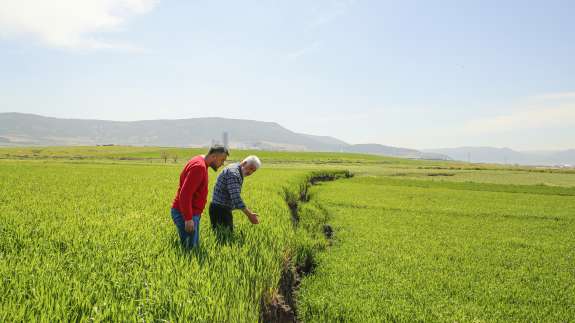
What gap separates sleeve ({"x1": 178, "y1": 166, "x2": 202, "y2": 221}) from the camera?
5003mm

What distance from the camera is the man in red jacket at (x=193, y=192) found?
16.5ft

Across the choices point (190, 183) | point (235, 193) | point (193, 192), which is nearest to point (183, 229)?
point (193, 192)

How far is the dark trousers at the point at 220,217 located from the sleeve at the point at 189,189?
1.48 metres

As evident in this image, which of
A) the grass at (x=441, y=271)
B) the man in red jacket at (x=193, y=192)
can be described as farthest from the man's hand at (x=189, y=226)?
the grass at (x=441, y=271)

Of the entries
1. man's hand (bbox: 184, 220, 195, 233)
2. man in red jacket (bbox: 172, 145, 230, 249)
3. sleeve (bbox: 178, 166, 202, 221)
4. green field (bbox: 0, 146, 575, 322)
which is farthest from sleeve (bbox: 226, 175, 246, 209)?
man's hand (bbox: 184, 220, 195, 233)

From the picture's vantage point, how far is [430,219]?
1484 centimetres

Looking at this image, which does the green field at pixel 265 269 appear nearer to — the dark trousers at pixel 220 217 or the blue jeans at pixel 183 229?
the blue jeans at pixel 183 229

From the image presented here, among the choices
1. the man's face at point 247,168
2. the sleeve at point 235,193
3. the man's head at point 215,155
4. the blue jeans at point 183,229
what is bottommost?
the blue jeans at point 183,229

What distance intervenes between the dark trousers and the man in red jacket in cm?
99

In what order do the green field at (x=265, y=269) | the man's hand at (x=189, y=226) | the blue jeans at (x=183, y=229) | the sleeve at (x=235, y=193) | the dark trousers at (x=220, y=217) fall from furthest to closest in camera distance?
the dark trousers at (x=220, y=217) < the sleeve at (x=235, y=193) < the blue jeans at (x=183, y=229) < the man's hand at (x=189, y=226) < the green field at (x=265, y=269)

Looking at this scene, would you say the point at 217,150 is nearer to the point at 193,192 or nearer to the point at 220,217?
the point at 193,192

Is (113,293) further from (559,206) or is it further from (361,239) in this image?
(559,206)

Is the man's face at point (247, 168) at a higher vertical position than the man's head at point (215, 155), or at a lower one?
lower

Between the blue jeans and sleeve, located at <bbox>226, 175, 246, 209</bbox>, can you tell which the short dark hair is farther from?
the blue jeans
